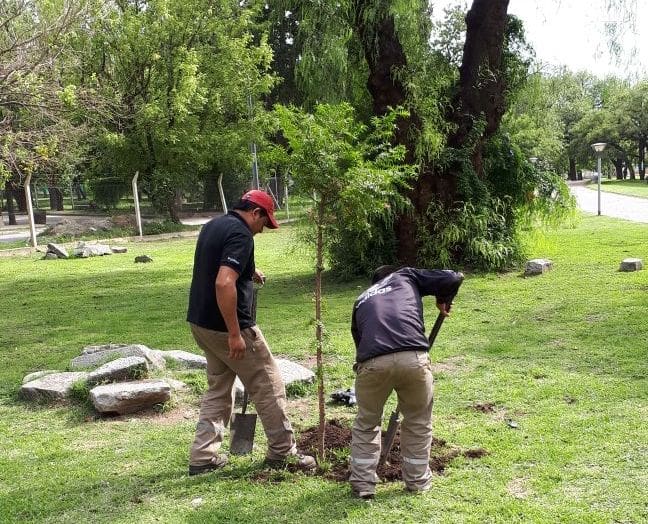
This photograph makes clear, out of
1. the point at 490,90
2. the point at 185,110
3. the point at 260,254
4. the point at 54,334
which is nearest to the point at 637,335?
the point at 490,90

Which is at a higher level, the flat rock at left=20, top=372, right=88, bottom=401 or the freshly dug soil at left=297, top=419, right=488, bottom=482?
the flat rock at left=20, top=372, right=88, bottom=401

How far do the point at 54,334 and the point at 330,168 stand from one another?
249 inches

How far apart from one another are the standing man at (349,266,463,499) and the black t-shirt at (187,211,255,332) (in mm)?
757

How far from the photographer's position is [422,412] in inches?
169

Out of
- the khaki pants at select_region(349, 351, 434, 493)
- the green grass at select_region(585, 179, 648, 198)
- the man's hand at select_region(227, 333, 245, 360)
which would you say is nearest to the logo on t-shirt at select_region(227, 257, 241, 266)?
the man's hand at select_region(227, 333, 245, 360)

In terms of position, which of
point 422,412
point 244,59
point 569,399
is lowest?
point 569,399

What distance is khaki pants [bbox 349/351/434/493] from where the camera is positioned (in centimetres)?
418

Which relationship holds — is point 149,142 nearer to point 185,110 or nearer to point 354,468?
point 185,110

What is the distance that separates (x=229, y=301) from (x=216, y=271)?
0.31 m

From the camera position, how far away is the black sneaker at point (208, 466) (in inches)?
187

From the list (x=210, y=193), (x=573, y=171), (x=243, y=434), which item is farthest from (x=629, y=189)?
(x=243, y=434)

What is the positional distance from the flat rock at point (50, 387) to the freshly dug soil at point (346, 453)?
251 cm

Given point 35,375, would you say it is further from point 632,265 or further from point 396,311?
point 632,265

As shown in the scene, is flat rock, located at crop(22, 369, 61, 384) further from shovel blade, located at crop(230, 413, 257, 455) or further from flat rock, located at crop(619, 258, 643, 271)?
flat rock, located at crop(619, 258, 643, 271)
